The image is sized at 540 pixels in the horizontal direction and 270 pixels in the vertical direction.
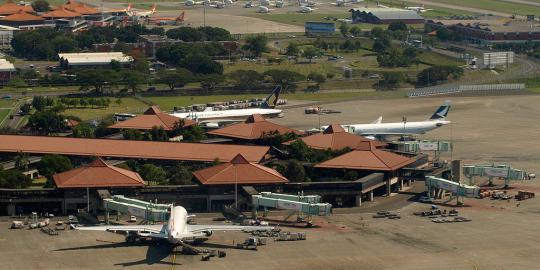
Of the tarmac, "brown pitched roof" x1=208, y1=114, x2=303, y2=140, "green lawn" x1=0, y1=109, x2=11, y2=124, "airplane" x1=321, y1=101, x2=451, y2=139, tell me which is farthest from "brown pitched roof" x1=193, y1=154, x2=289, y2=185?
"green lawn" x1=0, y1=109, x2=11, y2=124

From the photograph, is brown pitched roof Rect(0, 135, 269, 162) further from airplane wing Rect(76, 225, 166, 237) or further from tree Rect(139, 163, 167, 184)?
airplane wing Rect(76, 225, 166, 237)

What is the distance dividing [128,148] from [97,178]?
69.3ft

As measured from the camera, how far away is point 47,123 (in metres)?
164

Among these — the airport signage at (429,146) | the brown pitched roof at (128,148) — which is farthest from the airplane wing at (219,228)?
the airport signage at (429,146)

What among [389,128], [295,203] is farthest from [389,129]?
[295,203]

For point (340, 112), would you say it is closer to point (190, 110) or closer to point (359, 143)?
point (190, 110)

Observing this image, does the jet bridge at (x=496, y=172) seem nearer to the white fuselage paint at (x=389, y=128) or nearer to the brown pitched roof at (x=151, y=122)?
the white fuselage paint at (x=389, y=128)

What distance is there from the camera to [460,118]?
18588 centimetres

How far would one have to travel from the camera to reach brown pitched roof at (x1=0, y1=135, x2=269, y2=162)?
13462 centimetres

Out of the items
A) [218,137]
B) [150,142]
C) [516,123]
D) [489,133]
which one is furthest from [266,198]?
[516,123]

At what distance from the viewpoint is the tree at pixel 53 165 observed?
420 feet

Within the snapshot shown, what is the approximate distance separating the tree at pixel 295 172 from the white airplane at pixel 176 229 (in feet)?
66.1

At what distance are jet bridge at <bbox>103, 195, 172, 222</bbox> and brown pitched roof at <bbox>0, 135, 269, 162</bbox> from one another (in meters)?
21.9

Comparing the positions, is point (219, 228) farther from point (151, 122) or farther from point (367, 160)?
point (151, 122)
